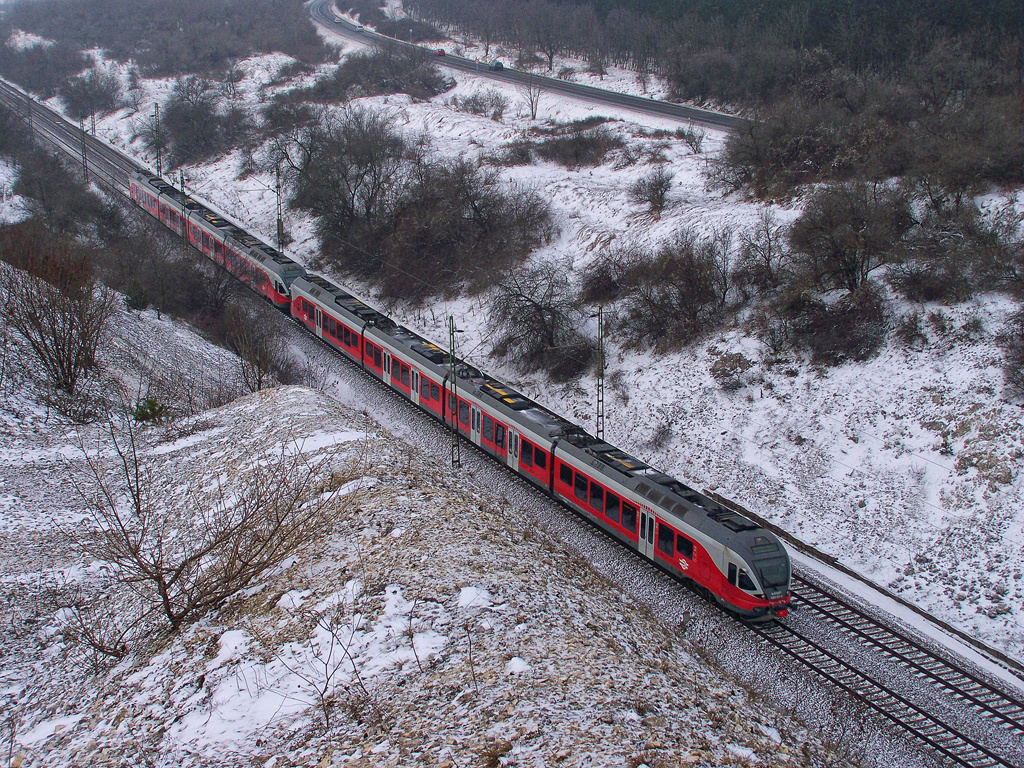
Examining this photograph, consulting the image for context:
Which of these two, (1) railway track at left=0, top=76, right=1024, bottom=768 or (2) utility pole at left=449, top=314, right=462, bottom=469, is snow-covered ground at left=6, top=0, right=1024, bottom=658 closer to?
(1) railway track at left=0, top=76, right=1024, bottom=768

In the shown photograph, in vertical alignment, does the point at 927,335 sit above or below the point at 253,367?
above

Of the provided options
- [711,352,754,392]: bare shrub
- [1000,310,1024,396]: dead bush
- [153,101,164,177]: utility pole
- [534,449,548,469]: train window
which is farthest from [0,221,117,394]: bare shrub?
[153,101,164,177]: utility pole

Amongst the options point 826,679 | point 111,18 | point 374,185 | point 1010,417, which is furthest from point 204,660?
point 111,18

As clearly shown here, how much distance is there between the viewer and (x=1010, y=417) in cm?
2330

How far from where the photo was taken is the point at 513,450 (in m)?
25.2

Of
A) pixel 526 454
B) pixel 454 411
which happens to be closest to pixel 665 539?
pixel 526 454

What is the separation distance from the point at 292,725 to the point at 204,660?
8.26 ft

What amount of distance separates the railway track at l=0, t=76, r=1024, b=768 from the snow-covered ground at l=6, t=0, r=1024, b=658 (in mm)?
2470

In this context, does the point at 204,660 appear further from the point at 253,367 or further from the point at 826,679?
the point at 253,367

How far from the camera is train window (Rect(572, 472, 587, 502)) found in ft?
73.0

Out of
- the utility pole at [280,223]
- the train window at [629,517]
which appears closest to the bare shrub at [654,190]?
the utility pole at [280,223]

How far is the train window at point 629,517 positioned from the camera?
20.5 m

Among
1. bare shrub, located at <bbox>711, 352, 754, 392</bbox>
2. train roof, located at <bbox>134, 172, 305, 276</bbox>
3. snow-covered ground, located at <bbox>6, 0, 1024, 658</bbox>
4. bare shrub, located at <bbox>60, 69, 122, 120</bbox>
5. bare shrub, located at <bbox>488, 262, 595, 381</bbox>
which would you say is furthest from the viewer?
bare shrub, located at <bbox>60, 69, 122, 120</bbox>

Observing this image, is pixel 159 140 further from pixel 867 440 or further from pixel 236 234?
pixel 867 440
